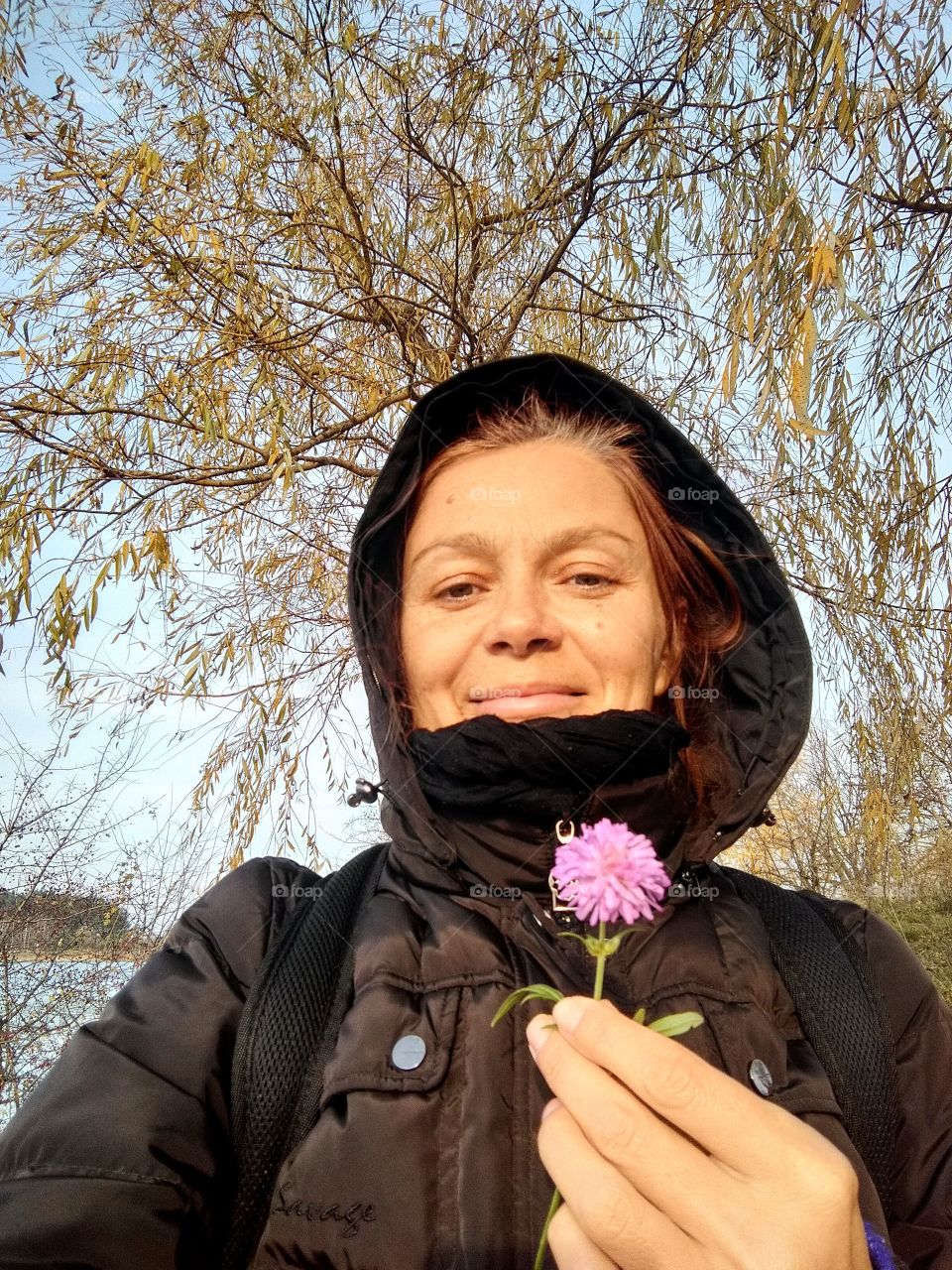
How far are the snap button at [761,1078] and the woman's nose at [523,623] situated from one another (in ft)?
2.15

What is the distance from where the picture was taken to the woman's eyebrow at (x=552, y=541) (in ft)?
4.58

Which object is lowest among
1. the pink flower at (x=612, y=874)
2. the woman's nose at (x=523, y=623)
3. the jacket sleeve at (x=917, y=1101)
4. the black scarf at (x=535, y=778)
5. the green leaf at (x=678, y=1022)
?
the jacket sleeve at (x=917, y=1101)

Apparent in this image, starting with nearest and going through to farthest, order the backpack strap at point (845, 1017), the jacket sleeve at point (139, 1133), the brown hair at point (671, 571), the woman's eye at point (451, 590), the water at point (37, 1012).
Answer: the jacket sleeve at point (139, 1133)
the backpack strap at point (845, 1017)
the woman's eye at point (451, 590)
the brown hair at point (671, 571)
the water at point (37, 1012)

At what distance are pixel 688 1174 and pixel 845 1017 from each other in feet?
2.35

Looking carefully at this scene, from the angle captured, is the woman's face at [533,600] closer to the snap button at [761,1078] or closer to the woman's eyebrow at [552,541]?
the woman's eyebrow at [552,541]

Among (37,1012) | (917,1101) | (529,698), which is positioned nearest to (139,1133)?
(529,698)

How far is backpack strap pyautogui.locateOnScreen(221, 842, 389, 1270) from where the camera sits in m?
0.99

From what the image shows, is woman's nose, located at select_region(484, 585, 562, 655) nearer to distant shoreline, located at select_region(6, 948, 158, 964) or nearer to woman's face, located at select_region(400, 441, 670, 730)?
woman's face, located at select_region(400, 441, 670, 730)

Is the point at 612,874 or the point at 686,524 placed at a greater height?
the point at 686,524

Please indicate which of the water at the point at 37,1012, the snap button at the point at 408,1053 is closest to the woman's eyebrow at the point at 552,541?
the snap button at the point at 408,1053

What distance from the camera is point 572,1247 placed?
0.67 m

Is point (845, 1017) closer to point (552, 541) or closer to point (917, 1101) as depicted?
point (917, 1101)

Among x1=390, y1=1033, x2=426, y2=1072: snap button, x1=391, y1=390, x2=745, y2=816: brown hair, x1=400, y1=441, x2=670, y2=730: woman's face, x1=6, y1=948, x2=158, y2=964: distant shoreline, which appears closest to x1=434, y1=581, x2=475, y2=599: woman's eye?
x1=400, y1=441, x2=670, y2=730: woman's face

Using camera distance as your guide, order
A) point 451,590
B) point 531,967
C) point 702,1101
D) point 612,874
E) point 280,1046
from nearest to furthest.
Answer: point 702,1101
point 612,874
point 280,1046
point 531,967
point 451,590
